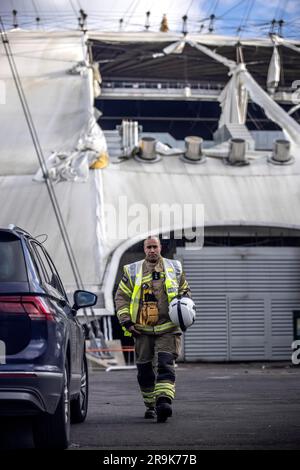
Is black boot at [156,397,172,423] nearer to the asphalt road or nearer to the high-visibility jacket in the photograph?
the asphalt road

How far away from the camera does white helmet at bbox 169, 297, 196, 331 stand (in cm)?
1023

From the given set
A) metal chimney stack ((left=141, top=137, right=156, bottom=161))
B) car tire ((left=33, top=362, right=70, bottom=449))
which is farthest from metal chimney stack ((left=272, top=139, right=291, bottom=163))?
car tire ((left=33, top=362, right=70, bottom=449))

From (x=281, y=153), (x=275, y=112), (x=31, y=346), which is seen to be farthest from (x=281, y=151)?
(x=31, y=346)

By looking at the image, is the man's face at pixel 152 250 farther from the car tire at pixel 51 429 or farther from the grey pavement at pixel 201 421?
the car tire at pixel 51 429

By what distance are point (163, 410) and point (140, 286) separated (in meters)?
1.23

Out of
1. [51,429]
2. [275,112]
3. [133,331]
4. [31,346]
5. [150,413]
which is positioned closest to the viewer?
[31,346]

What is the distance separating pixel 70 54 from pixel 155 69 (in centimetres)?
980

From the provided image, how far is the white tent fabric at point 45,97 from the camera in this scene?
37.7m

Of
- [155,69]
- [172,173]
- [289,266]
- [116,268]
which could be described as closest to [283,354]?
[289,266]

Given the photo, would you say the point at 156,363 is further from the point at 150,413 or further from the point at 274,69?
the point at 274,69

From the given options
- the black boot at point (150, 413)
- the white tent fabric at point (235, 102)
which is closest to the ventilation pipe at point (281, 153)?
the white tent fabric at point (235, 102)

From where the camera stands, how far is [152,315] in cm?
1054

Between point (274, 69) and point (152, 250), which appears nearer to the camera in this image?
point (152, 250)

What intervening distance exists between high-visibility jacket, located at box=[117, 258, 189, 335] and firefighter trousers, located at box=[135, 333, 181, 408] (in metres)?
0.09
